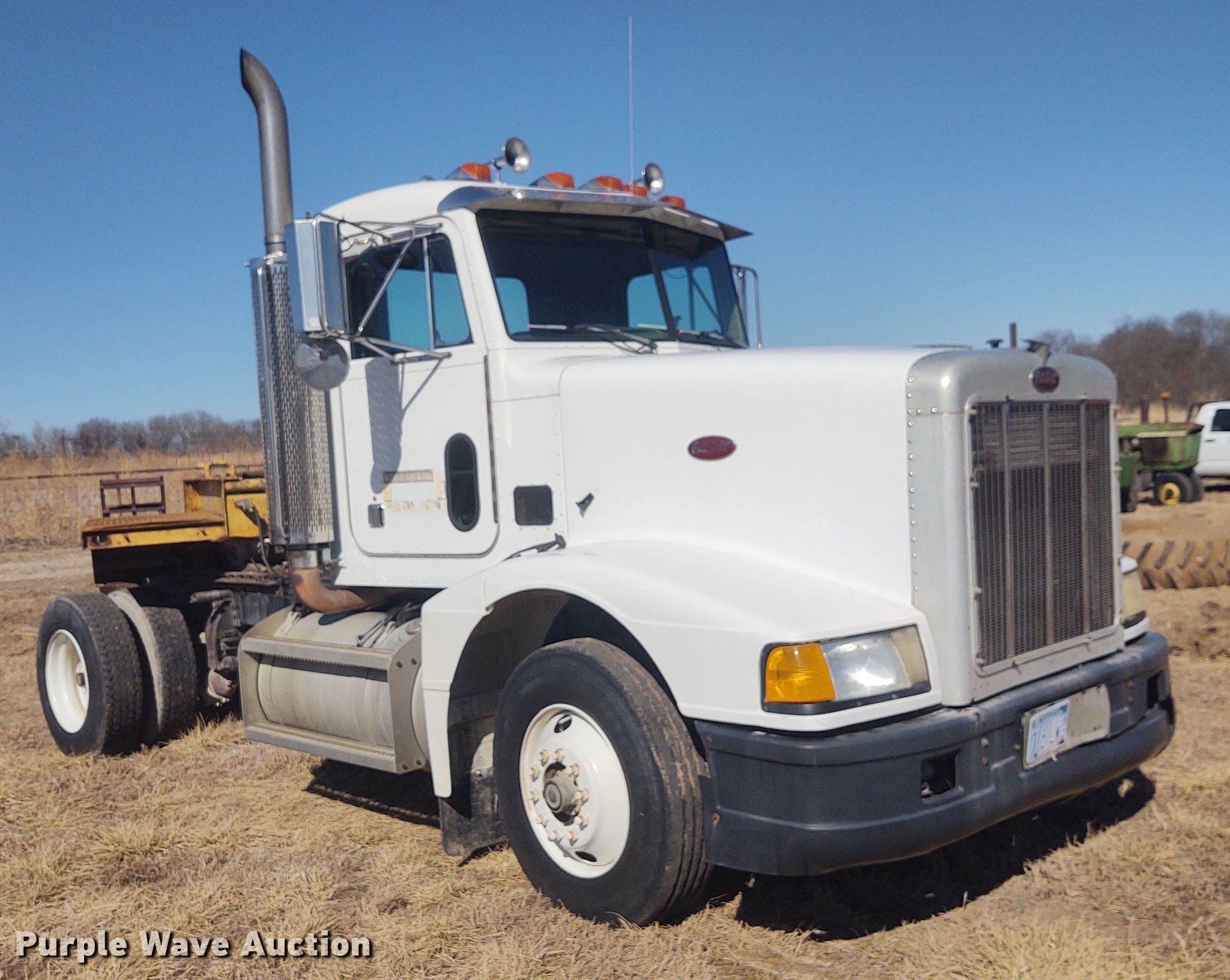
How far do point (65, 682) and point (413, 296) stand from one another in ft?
12.5

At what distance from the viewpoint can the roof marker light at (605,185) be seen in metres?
5.54

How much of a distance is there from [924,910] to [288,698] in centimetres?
312

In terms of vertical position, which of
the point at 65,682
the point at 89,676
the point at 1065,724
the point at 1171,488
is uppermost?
the point at 1065,724

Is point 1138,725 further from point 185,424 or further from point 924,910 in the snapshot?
point 185,424

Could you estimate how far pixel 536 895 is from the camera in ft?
14.0

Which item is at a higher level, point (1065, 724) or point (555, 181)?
point (555, 181)

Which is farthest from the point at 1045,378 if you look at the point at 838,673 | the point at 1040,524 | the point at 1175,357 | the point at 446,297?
the point at 1175,357

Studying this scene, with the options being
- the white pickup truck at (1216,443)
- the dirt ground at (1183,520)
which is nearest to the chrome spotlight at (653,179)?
the dirt ground at (1183,520)

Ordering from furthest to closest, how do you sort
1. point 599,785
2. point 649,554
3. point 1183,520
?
point 1183,520
point 649,554
point 599,785

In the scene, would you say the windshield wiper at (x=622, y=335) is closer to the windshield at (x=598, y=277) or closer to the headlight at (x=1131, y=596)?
the windshield at (x=598, y=277)

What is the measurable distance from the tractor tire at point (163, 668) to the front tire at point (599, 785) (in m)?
3.41

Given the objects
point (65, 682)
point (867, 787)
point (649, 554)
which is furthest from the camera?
point (65, 682)

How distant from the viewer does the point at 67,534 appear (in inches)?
862

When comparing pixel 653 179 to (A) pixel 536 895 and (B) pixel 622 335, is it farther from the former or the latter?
(A) pixel 536 895
